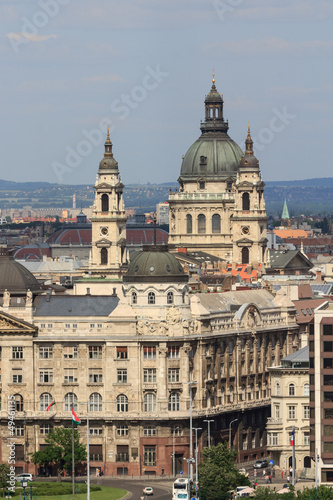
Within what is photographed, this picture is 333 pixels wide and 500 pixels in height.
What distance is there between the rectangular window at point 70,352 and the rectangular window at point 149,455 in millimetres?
10645

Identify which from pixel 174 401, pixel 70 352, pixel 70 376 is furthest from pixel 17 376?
pixel 174 401

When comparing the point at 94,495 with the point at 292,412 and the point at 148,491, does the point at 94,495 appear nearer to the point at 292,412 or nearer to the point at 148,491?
the point at 148,491

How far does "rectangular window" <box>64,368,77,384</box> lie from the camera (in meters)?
189

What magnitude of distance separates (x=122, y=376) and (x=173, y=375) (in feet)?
14.7

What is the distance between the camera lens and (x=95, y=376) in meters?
189

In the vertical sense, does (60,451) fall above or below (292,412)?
below

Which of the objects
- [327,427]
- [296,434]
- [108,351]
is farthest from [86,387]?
[327,427]

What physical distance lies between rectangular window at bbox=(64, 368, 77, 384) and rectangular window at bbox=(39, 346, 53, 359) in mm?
2072

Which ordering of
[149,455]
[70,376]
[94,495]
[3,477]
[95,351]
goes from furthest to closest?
1. [70,376]
2. [95,351]
3. [149,455]
4. [94,495]
5. [3,477]

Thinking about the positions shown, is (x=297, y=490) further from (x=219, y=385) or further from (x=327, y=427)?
(x=219, y=385)

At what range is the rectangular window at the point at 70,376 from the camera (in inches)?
7446

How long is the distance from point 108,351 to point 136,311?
4550mm

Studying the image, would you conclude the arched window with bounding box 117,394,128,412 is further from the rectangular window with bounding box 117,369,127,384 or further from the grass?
the grass

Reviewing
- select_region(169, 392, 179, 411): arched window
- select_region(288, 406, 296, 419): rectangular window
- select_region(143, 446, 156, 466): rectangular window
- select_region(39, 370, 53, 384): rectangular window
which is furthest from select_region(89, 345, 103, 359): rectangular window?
select_region(288, 406, 296, 419): rectangular window
